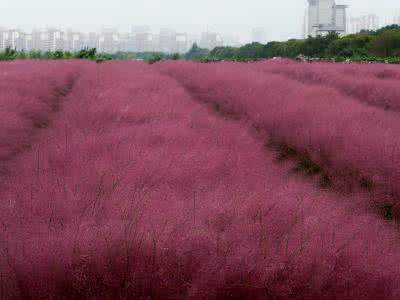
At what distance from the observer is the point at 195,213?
215 cm

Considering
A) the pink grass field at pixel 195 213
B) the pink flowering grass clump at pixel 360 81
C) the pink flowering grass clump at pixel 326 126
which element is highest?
the pink flowering grass clump at pixel 360 81

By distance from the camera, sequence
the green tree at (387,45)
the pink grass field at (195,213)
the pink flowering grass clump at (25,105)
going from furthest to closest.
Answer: the green tree at (387,45) → the pink flowering grass clump at (25,105) → the pink grass field at (195,213)

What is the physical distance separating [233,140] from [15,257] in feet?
9.36

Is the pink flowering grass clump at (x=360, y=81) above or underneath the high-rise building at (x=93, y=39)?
underneath

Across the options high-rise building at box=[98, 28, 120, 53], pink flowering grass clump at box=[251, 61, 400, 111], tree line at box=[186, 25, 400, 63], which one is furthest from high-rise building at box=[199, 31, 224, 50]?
pink flowering grass clump at box=[251, 61, 400, 111]

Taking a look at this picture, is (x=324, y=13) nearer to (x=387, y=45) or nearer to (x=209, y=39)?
(x=209, y=39)

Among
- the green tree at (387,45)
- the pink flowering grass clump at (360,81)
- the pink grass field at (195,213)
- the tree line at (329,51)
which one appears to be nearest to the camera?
the pink grass field at (195,213)

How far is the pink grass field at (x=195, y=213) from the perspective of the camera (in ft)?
5.63

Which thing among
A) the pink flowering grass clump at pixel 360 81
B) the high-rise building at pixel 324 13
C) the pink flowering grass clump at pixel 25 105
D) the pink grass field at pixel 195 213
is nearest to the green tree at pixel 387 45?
the pink flowering grass clump at pixel 360 81

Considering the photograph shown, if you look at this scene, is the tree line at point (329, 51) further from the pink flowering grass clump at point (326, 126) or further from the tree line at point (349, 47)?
the pink flowering grass clump at point (326, 126)

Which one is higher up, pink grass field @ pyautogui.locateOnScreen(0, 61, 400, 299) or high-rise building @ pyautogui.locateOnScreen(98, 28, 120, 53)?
high-rise building @ pyautogui.locateOnScreen(98, 28, 120, 53)

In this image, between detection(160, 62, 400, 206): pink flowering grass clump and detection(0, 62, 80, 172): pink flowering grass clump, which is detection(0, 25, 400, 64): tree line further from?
detection(160, 62, 400, 206): pink flowering grass clump

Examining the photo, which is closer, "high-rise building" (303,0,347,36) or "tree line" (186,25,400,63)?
"tree line" (186,25,400,63)

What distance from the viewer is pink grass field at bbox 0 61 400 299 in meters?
1.71
